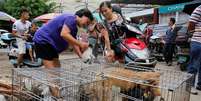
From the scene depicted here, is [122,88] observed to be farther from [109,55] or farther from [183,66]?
[183,66]

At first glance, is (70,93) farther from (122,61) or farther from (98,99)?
(122,61)

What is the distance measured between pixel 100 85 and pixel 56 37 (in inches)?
49.4

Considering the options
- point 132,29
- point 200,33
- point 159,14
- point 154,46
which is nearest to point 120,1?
point 154,46

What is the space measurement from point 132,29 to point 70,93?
245cm

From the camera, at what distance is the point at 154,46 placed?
15.5m

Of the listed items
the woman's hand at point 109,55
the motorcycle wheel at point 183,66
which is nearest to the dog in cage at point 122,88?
the woman's hand at point 109,55

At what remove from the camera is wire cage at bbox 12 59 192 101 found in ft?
12.4

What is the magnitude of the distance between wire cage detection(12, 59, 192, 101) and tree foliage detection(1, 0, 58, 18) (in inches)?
853

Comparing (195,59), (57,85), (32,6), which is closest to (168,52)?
(195,59)

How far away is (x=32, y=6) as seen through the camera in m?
25.9

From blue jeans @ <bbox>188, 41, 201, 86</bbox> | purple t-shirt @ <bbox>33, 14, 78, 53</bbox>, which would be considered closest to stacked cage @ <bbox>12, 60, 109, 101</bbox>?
purple t-shirt @ <bbox>33, 14, 78, 53</bbox>

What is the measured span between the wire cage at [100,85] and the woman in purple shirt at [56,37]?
0.47 m

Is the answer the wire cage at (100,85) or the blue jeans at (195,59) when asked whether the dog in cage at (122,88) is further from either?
the blue jeans at (195,59)

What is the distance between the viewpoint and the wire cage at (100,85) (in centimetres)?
378
